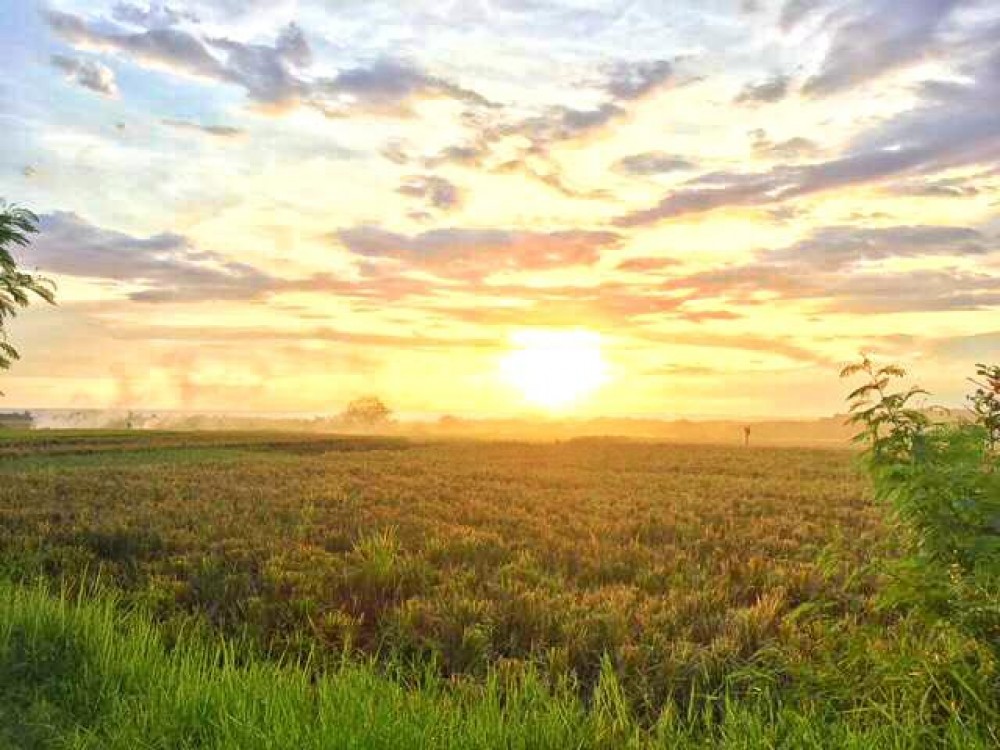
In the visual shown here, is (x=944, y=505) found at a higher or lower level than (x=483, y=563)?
higher

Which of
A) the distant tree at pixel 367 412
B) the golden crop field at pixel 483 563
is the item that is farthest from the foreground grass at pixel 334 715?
the distant tree at pixel 367 412

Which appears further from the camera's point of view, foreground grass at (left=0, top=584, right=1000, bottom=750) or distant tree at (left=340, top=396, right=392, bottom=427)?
distant tree at (left=340, top=396, right=392, bottom=427)

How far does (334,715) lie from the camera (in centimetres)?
609

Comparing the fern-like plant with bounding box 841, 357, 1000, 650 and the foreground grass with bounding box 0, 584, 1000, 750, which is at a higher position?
the fern-like plant with bounding box 841, 357, 1000, 650

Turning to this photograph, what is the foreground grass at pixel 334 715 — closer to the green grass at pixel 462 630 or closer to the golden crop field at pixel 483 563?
the green grass at pixel 462 630

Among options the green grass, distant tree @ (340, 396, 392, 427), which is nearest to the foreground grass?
the green grass

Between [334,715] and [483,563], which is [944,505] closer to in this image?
[334,715]

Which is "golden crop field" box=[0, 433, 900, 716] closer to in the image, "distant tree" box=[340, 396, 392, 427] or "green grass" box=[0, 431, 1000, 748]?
"green grass" box=[0, 431, 1000, 748]

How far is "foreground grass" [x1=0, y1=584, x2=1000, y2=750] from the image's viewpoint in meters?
5.83

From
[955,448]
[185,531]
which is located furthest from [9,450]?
[955,448]

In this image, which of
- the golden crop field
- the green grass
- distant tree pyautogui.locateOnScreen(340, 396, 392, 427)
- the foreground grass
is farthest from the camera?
distant tree pyautogui.locateOnScreen(340, 396, 392, 427)

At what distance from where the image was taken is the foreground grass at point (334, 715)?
5.83 m

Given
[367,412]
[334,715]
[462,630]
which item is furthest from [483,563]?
[367,412]

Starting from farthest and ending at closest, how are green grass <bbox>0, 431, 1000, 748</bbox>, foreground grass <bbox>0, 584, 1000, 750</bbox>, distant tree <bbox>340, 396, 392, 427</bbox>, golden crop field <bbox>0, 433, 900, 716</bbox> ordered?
distant tree <bbox>340, 396, 392, 427</bbox> < golden crop field <bbox>0, 433, 900, 716</bbox> < green grass <bbox>0, 431, 1000, 748</bbox> < foreground grass <bbox>0, 584, 1000, 750</bbox>
